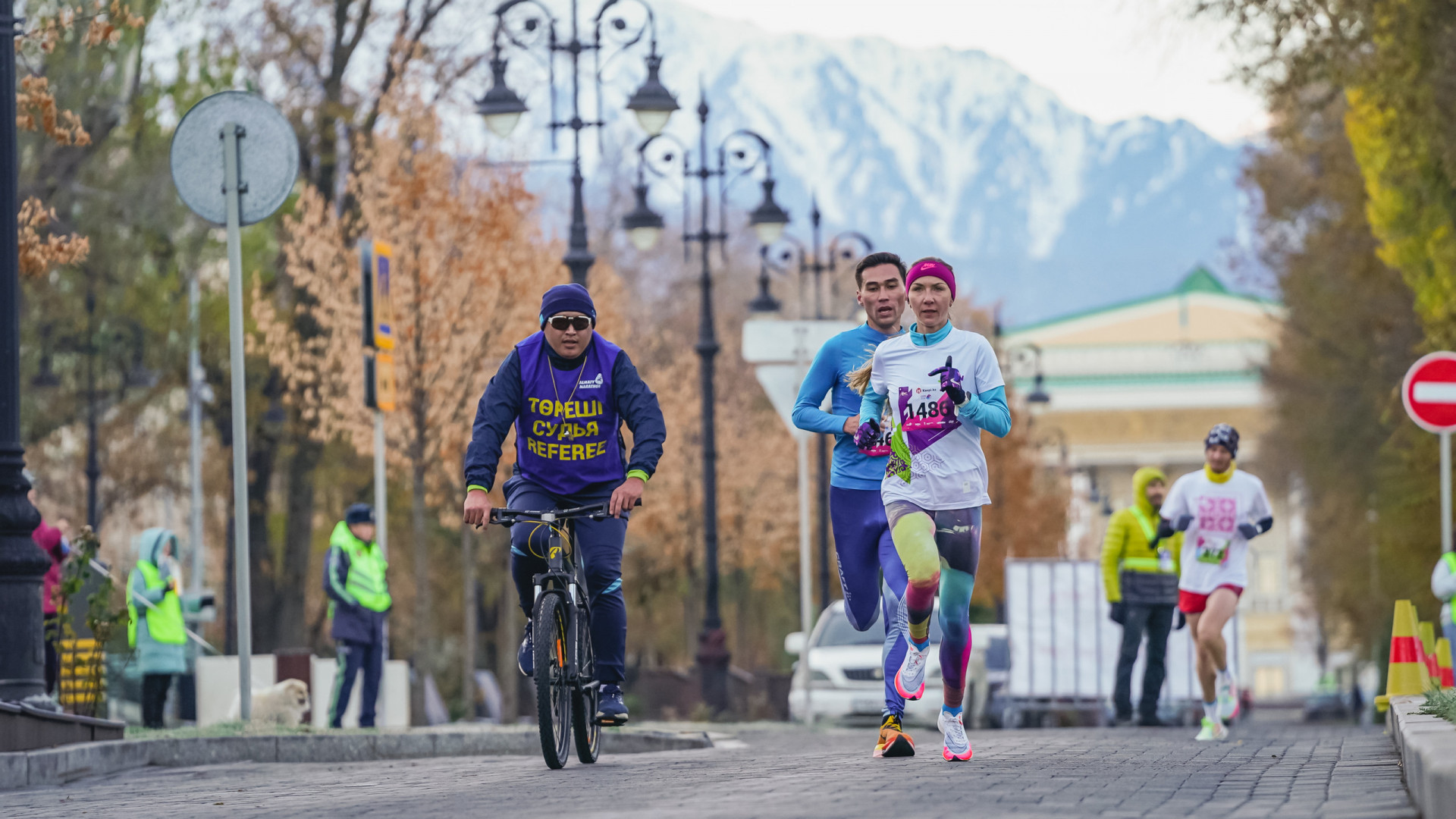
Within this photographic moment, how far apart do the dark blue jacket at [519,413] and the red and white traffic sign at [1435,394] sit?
9105 millimetres

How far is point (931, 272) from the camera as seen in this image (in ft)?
28.9

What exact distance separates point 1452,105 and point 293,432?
15588 millimetres

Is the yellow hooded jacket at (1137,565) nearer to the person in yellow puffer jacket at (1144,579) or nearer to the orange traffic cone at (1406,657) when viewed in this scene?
the person in yellow puffer jacket at (1144,579)

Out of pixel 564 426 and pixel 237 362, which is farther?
pixel 237 362

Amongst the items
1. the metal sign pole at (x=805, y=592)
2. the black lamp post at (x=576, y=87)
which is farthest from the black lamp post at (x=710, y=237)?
the metal sign pole at (x=805, y=592)

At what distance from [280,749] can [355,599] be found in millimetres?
4602

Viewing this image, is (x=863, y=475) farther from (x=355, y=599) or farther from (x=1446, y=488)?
(x=1446, y=488)

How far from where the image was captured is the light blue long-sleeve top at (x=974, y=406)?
334 inches

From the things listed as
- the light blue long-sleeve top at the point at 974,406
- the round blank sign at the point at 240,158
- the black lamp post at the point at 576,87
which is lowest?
the light blue long-sleeve top at the point at 974,406

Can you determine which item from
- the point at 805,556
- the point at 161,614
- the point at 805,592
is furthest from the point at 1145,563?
the point at 161,614

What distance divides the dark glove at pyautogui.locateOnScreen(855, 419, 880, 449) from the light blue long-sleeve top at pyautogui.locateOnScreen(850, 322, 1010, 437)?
7 centimetres

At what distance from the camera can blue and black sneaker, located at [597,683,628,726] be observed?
8977mm

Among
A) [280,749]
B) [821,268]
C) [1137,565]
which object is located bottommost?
Result: [280,749]

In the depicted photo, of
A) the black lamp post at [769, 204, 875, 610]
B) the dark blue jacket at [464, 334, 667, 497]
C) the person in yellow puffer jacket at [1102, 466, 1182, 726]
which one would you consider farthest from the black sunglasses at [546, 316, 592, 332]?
the black lamp post at [769, 204, 875, 610]
